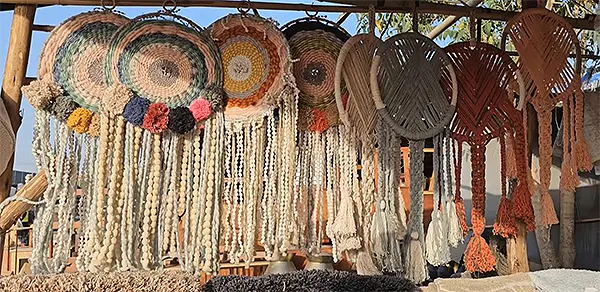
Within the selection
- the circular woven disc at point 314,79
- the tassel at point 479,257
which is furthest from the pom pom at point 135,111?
the tassel at point 479,257

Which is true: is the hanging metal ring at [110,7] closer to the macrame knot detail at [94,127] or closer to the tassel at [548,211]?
the macrame knot detail at [94,127]

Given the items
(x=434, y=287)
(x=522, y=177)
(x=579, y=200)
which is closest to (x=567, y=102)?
(x=522, y=177)

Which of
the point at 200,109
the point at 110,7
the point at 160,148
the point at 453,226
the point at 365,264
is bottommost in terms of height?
the point at 365,264

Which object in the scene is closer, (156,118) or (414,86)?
(156,118)

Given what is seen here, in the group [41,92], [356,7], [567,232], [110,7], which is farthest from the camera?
[567,232]

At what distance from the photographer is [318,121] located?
1833 millimetres

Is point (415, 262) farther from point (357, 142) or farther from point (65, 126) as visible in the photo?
point (65, 126)

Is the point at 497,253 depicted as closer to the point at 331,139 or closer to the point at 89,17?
the point at 331,139

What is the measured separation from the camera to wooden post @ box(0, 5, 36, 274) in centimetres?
170

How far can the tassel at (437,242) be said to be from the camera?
72.3 inches

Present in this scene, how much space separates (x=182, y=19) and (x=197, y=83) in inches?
7.3

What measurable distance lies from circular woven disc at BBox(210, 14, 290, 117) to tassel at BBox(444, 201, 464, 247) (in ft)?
1.88

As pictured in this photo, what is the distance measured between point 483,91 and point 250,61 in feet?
2.20

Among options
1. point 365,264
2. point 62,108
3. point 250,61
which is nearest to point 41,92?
point 62,108
